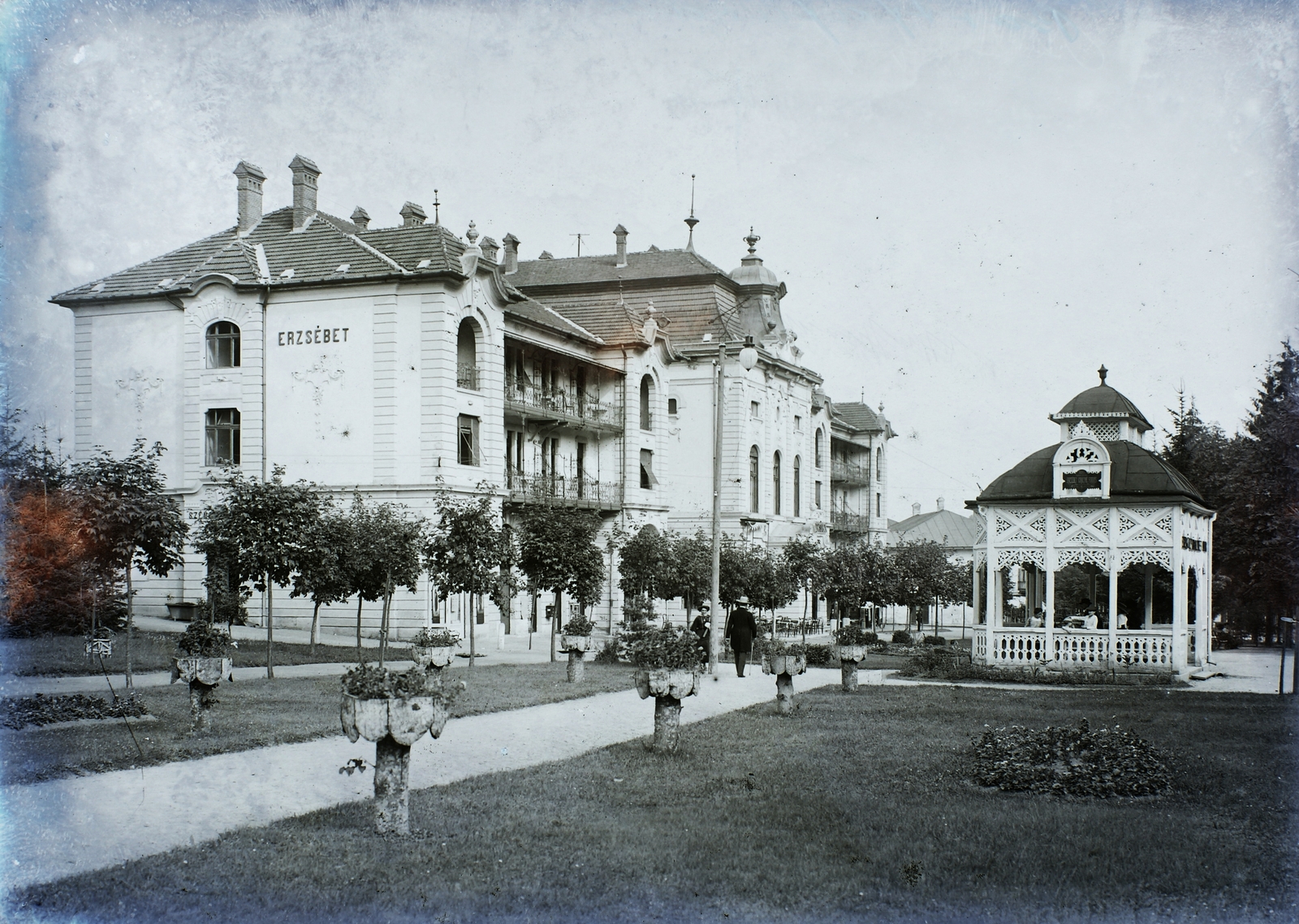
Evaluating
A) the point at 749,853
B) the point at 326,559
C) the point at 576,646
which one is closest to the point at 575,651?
the point at 576,646

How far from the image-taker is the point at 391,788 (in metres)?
8.45

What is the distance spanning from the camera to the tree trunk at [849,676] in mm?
20266

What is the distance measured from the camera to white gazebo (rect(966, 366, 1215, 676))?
22.8 m

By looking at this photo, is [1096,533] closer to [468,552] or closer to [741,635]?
[741,635]

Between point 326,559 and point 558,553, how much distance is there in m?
6.22

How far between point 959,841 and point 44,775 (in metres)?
7.81

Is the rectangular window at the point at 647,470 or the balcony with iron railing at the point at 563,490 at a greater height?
the rectangular window at the point at 647,470

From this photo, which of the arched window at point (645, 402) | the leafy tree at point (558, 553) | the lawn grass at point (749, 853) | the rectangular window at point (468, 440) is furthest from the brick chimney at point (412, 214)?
the lawn grass at point (749, 853)

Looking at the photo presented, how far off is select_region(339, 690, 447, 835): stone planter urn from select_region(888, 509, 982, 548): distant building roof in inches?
2791

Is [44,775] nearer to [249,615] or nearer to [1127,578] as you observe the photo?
[249,615]

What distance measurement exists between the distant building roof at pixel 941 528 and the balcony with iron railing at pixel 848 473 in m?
10.3

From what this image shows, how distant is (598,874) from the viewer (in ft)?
24.8

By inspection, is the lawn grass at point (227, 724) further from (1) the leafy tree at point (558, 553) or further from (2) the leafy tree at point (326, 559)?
(1) the leafy tree at point (558, 553)

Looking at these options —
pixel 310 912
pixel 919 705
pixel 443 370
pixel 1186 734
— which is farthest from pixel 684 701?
pixel 443 370
